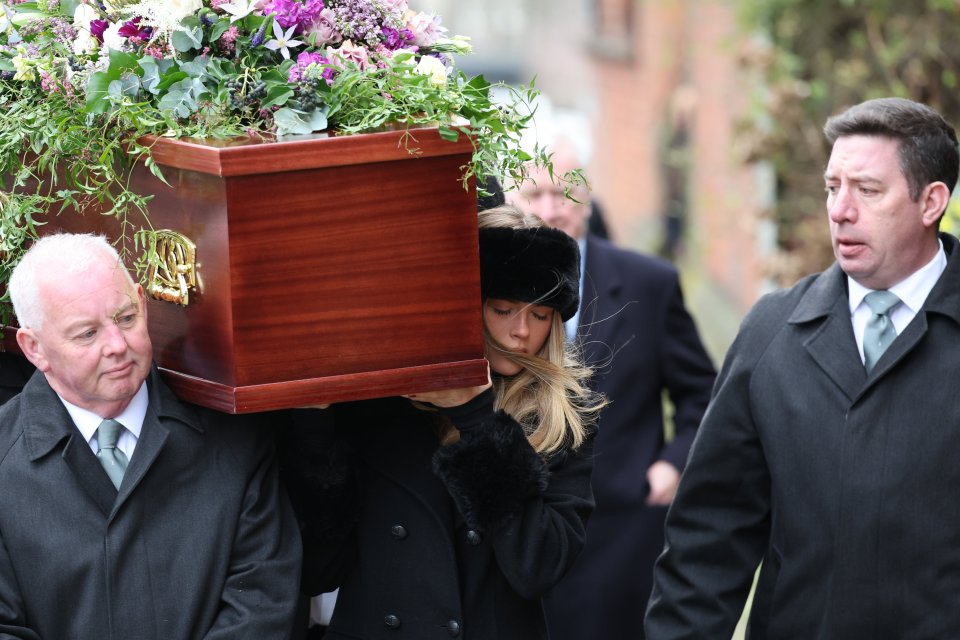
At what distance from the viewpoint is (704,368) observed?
6035 millimetres

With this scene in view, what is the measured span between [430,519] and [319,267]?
0.83 meters

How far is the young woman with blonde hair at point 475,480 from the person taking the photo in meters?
3.88

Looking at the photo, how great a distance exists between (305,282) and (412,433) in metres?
0.71

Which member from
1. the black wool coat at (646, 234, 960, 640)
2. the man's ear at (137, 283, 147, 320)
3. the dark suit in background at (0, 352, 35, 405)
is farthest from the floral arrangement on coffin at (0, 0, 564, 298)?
the black wool coat at (646, 234, 960, 640)

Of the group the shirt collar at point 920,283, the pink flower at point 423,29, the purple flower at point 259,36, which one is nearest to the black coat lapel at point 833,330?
the shirt collar at point 920,283

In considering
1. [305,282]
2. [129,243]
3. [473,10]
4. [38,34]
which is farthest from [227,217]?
[473,10]

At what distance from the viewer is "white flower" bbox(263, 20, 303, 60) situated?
11.8 ft

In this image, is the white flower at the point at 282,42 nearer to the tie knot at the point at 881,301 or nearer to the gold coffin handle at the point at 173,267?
the gold coffin handle at the point at 173,267

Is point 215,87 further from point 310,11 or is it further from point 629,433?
point 629,433

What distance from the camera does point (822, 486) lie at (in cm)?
402

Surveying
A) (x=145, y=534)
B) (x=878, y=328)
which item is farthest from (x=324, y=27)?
(x=878, y=328)

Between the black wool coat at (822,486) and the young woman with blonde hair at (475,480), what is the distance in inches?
17.5

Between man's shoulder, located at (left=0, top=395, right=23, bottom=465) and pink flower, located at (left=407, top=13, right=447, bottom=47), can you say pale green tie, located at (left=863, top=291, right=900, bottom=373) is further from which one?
man's shoulder, located at (left=0, top=395, right=23, bottom=465)

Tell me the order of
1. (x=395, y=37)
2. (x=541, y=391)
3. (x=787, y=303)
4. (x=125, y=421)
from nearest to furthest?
(x=125, y=421) → (x=395, y=37) → (x=541, y=391) → (x=787, y=303)
